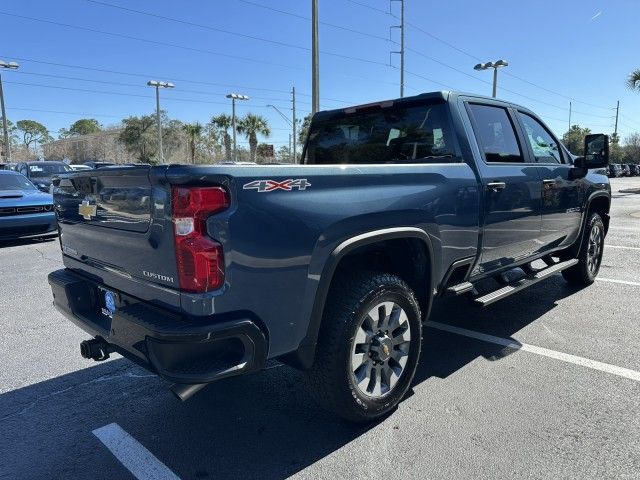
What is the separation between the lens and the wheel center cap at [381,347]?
2947mm

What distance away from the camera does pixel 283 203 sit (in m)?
2.38

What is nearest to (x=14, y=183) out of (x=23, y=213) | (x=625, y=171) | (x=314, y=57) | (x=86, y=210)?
(x=23, y=213)

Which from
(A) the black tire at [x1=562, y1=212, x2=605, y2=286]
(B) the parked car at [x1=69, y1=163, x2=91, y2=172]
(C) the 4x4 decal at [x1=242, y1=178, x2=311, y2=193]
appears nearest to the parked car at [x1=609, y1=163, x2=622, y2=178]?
(B) the parked car at [x1=69, y1=163, x2=91, y2=172]

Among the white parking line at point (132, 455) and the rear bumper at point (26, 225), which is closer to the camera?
the white parking line at point (132, 455)

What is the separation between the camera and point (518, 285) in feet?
13.9

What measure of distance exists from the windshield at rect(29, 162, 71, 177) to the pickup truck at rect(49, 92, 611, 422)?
50.9 ft

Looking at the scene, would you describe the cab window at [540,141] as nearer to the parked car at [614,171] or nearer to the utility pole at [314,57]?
the utility pole at [314,57]

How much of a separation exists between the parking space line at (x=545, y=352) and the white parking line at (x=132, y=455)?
113 inches

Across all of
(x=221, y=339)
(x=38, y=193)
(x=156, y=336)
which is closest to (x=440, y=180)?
(x=221, y=339)

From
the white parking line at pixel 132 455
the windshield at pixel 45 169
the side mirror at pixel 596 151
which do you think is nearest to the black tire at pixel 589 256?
the side mirror at pixel 596 151

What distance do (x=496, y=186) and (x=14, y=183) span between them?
10606 mm

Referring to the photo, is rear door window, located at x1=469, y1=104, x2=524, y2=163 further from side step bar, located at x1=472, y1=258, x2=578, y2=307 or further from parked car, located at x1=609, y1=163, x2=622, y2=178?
parked car, located at x1=609, y1=163, x2=622, y2=178

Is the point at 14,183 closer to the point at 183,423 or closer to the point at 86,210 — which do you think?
the point at 86,210

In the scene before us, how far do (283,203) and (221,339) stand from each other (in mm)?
695
